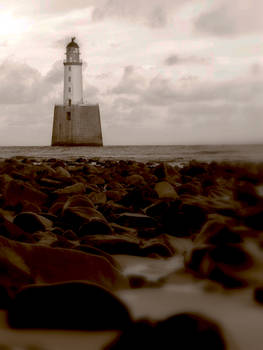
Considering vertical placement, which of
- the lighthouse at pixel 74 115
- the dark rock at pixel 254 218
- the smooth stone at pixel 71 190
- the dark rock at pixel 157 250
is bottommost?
the dark rock at pixel 157 250

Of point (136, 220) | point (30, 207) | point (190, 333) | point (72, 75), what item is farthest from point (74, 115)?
point (190, 333)

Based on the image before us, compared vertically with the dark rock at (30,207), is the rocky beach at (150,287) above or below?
above

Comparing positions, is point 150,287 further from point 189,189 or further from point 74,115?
point 74,115

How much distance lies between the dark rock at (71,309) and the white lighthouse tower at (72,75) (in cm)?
3569

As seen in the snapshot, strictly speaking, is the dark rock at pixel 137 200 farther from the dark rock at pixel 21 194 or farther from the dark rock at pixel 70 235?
the dark rock at pixel 70 235


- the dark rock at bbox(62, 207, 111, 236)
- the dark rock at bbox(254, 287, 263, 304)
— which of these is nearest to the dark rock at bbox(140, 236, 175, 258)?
the dark rock at bbox(62, 207, 111, 236)

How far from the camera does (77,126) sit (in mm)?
37000

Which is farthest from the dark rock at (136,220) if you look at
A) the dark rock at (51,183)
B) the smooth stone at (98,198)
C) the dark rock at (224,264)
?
the dark rock at (51,183)

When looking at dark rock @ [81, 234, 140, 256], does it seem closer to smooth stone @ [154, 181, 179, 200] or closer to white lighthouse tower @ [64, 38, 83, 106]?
smooth stone @ [154, 181, 179, 200]

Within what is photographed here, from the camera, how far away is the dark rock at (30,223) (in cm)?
A: 216

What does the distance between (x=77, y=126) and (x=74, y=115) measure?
943 mm

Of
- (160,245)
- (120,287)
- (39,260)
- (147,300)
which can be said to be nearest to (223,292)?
(147,300)

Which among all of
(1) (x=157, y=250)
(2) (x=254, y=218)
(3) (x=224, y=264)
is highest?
(2) (x=254, y=218)

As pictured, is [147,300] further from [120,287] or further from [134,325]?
[134,325]
